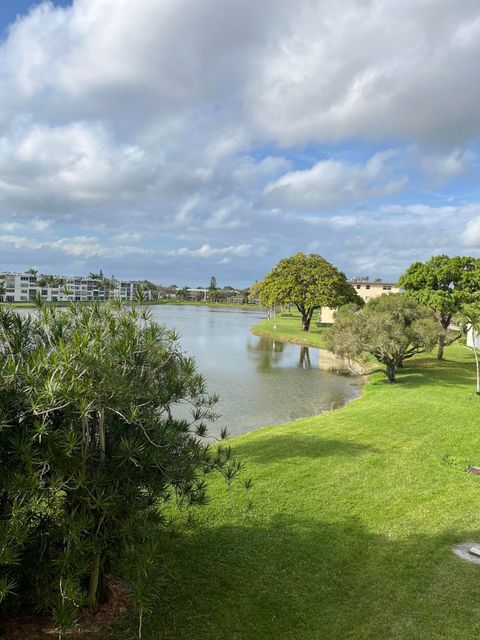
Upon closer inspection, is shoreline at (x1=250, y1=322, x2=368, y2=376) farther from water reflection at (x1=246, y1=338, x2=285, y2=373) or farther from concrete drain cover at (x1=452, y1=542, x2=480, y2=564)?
concrete drain cover at (x1=452, y1=542, x2=480, y2=564)

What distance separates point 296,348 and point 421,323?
25484 mm

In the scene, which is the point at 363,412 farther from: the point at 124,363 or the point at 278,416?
the point at 124,363

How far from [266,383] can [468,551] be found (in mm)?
22297

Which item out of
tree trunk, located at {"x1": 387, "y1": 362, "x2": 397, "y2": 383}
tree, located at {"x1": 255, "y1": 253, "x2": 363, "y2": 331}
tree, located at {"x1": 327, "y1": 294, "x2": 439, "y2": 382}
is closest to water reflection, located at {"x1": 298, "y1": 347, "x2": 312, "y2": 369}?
tree, located at {"x1": 327, "y1": 294, "x2": 439, "y2": 382}

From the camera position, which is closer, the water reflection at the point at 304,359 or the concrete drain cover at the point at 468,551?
the concrete drain cover at the point at 468,551

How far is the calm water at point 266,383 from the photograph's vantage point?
22969mm

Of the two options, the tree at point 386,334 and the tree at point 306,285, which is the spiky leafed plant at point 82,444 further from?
the tree at point 306,285

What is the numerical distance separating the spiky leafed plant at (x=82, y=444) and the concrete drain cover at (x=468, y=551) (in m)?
5.39

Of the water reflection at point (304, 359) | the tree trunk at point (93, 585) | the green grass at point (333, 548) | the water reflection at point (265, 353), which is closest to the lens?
the tree trunk at point (93, 585)

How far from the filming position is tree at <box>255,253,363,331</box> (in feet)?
204

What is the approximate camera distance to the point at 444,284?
35.8m

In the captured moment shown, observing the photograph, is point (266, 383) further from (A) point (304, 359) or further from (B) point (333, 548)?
(B) point (333, 548)

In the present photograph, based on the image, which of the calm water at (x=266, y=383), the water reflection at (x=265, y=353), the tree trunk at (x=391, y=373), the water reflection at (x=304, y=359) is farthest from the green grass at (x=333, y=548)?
the water reflection at (x=304, y=359)

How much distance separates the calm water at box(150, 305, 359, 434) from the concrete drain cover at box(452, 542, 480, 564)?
10.4 meters
